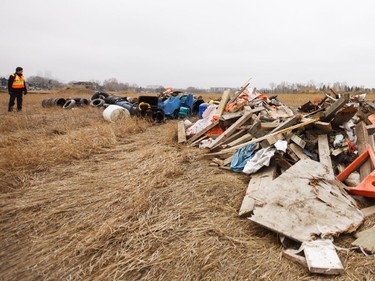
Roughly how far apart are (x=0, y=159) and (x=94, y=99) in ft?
33.7

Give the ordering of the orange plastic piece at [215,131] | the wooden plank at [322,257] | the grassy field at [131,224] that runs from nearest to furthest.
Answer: the wooden plank at [322,257] < the grassy field at [131,224] < the orange plastic piece at [215,131]

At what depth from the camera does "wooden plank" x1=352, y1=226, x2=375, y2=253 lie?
229 cm

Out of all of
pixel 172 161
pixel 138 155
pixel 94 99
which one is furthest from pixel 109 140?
pixel 94 99

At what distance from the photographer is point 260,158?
3.99m

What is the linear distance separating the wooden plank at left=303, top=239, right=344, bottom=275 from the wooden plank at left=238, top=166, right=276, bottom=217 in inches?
28.4

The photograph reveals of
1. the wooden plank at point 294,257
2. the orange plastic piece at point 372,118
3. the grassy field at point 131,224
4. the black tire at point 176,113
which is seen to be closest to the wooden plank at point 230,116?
the grassy field at point 131,224

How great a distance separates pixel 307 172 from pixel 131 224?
2.24 metres

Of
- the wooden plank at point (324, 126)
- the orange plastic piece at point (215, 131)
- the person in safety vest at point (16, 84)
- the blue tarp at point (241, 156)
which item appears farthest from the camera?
the person in safety vest at point (16, 84)

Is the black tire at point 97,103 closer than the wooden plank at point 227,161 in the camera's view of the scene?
No

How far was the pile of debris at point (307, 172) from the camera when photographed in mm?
2434

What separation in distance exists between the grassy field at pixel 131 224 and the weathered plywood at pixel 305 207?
0.51 feet

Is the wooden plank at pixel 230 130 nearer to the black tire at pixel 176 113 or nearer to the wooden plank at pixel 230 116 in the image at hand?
the wooden plank at pixel 230 116

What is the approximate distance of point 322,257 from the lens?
2.14 metres

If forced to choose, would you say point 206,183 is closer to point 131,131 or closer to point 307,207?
point 307,207
